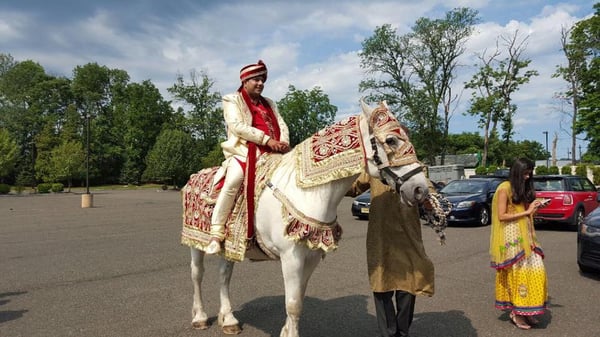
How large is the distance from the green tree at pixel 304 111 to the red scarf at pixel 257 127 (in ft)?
185

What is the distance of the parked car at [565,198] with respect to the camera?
12.6 metres

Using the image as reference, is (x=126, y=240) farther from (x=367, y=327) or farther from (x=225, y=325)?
(x=367, y=327)

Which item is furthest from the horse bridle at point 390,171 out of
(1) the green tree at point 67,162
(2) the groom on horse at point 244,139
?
(1) the green tree at point 67,162

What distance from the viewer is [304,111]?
2537 inches

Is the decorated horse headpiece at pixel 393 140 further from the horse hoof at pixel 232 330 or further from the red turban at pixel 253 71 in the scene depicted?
the horse hoof at pixel 232 330

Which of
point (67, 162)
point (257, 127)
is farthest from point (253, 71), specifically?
point (67, 162)

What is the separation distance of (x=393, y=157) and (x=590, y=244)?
573 centimetres

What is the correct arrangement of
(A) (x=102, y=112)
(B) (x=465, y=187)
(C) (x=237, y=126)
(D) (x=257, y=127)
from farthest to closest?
(A) (x=102, y=112) < (B) (x=465, y=187) < (D) (x=257, y=127) < (C) (x=237, y=126)

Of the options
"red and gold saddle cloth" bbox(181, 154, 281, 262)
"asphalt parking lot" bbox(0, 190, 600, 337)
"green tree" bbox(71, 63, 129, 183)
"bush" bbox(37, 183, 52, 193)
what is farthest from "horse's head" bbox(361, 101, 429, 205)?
"green tree" bbox(71, 63, 129, 183)

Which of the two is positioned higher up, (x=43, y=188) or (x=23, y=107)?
(x=23, y=107)

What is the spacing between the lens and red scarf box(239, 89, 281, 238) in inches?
148

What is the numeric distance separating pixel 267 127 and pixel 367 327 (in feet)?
8.21

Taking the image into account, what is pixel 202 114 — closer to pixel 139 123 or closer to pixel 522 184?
pixel 139 123

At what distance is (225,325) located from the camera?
459 centimetres
